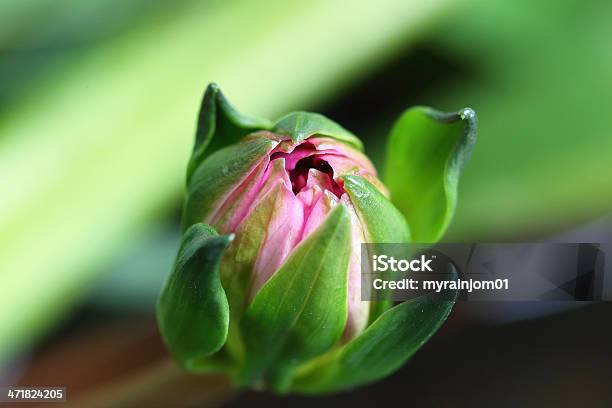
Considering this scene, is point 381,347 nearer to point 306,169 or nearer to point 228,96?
point 306,169

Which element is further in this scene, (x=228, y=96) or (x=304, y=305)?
Answer: (x=228, y=96)

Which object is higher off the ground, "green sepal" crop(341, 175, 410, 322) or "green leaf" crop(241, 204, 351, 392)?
"green sepal" crop(341, 175, 410, 322)

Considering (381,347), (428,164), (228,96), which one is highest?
(228,96)

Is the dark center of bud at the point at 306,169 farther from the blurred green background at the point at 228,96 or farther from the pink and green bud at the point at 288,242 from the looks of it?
the blurred green background at the point at 228,96

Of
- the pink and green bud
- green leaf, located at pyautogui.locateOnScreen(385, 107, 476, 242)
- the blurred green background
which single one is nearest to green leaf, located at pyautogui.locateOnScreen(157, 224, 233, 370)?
the pink and green bud

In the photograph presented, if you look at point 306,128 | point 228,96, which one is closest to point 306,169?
point 306,128

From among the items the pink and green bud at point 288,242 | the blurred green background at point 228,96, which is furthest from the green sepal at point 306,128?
the blurred green background at point 228,96

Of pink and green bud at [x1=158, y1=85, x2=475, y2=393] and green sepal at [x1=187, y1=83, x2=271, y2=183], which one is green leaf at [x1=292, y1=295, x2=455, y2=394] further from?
green sepal at [x1=187, y1=83, x2=271, y2=183]
